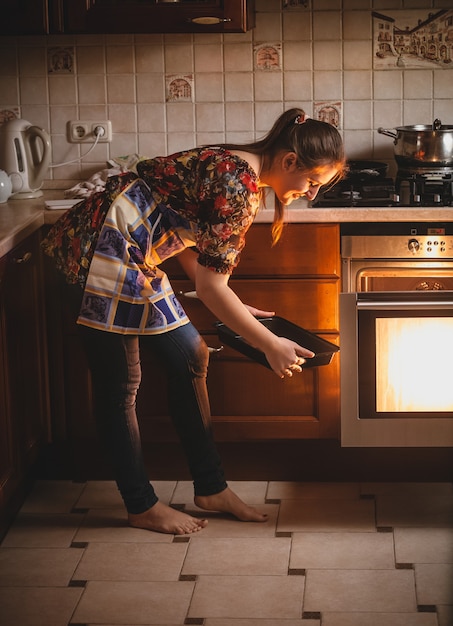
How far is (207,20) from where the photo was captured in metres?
2.91

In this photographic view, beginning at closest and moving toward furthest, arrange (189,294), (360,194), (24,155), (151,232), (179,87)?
(151,232) < (189,294) < (360,194) < (24,155) < (179,87)

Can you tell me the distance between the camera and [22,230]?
2650 mm

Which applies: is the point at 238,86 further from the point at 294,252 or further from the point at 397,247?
the point at 397,247

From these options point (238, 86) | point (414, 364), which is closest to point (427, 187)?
point (414, 364)

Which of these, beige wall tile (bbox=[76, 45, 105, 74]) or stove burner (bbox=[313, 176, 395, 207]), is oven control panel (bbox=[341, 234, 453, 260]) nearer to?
stove burner (bbox=[313, 176, 395, 207])

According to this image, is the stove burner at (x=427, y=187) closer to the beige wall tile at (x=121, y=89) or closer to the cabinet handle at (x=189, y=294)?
the cabinet handle at (x=189, y=294)

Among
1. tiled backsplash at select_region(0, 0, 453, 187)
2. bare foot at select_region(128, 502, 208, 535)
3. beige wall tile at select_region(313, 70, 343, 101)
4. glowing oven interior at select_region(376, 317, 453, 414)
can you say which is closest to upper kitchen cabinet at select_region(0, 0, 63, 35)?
tiled backsplash at select_region(0, 0, 453, 187)

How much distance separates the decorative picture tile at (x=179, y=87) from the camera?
129 inches

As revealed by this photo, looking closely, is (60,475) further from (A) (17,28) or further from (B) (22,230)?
(A) (17,28)

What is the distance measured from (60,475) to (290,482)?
71cm

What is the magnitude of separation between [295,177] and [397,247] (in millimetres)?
565

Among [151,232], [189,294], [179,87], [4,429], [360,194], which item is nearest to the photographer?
[151,232]

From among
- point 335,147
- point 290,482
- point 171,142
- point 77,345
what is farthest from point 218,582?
point 171,142

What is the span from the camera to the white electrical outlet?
3326 millimetres
